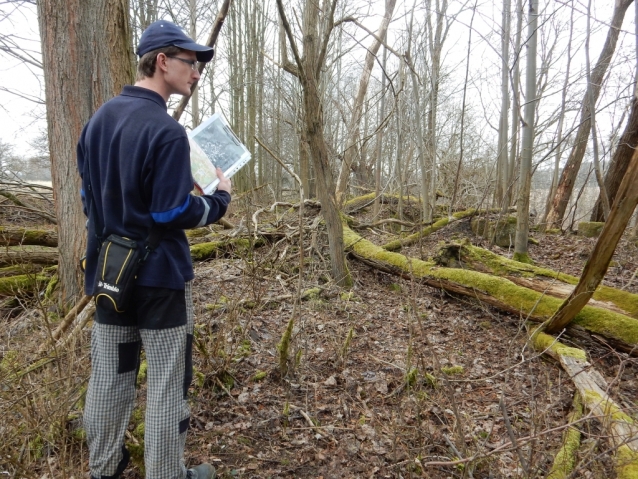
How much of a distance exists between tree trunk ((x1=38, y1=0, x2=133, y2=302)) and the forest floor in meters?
1.33

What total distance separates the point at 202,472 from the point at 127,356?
807 millimetres

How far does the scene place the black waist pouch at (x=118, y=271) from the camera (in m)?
1.75

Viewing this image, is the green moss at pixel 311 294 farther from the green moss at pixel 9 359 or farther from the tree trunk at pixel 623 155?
the tree trunk at pixel 623 155

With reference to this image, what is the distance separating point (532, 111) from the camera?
234 inches

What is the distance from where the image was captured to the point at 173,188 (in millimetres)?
1728

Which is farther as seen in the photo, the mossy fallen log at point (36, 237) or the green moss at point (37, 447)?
the mossy fallen log at point (36, 237)

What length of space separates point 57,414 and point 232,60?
16.4m

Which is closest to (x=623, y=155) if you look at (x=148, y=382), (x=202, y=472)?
(x=202, y=472)

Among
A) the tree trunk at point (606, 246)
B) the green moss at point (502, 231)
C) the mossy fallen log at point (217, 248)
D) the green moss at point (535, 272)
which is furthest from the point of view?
the green moss at point (502, 231)

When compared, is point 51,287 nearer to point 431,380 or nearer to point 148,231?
point 148,231

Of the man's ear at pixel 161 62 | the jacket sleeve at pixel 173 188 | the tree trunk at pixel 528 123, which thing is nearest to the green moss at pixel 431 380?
the jacket sleeve at pixel 173 188

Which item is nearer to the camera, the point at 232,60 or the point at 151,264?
the point at 151,264

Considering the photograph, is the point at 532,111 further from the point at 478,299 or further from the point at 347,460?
the point at 347,460

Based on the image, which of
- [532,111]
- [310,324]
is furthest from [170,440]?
[532,111]
